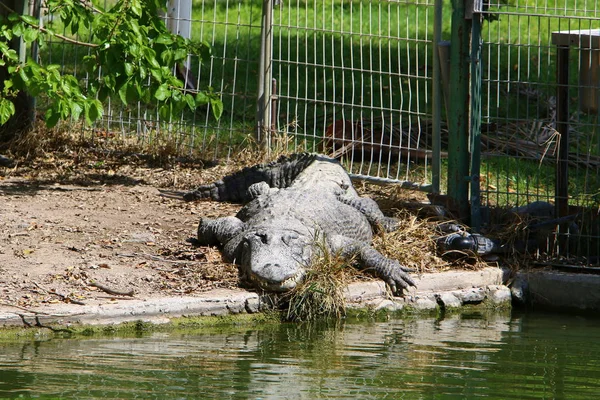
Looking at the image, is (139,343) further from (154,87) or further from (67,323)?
(154,87)

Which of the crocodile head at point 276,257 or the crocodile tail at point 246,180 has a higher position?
the crocodile tail at point 246,180

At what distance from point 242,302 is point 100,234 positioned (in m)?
1.50

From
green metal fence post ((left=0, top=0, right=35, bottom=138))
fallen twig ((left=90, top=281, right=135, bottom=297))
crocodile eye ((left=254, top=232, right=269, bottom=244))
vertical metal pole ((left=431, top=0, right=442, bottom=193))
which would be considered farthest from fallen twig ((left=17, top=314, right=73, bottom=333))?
green metal fence post ((left=0, top=0, right=35, bottom=138))

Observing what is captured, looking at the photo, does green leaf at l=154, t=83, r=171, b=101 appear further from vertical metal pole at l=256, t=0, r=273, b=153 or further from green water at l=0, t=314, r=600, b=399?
green water at l=0, t=314, r=600, b=399

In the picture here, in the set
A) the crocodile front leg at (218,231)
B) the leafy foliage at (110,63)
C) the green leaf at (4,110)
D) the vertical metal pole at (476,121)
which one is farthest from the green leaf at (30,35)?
the vertical metal pole at (476,121)

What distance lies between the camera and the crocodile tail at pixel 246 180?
8344mm

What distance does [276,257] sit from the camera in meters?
6.41

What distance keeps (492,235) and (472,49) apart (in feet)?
4.45

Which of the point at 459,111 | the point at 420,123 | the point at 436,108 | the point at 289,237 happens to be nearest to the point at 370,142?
the point at 420,123

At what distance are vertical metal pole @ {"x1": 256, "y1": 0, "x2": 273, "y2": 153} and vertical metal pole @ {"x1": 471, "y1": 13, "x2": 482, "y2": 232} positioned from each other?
2.43 metres

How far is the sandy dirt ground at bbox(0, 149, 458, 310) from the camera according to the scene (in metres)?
6.15

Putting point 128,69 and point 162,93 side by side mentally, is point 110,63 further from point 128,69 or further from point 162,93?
point 162,93

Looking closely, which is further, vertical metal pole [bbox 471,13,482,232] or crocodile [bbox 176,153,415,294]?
vertical metal pole [bbox 471,13,482,232]

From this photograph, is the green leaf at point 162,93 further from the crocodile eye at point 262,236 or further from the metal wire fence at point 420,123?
the crocodile eye at point 262,236
